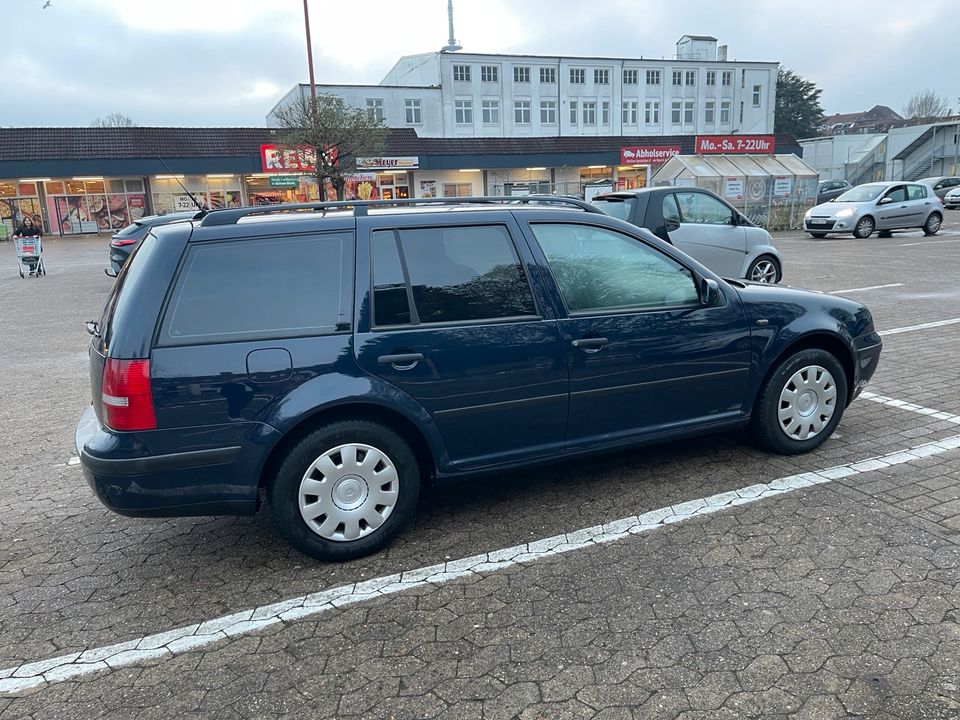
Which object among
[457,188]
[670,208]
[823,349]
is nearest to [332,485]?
[823,349]

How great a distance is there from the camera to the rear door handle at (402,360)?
347 centimetres

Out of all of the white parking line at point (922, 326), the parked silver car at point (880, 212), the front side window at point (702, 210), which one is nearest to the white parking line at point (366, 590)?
the white parking line at point (922, 326)

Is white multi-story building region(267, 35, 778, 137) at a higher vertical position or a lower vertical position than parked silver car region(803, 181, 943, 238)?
higher

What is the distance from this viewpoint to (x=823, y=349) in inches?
183

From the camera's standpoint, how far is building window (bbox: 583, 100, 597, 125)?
61750mm

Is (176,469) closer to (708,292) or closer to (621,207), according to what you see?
(708,292)

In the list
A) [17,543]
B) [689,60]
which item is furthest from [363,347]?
[689,60]

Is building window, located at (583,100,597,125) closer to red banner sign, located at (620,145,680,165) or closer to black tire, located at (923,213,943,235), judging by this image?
red banner sign, located at (620,145,680,165)

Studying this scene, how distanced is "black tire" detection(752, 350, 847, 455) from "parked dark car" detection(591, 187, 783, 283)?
5.91 m

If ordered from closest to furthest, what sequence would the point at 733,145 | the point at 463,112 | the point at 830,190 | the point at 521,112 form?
1. the point at 733,145
2. the point at 830,190
3. the point at 463,112
4. the point at 521,112

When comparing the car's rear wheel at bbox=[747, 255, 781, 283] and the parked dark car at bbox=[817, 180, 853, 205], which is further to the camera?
the parked dark car at bbox=[817, 180, 853, 205]

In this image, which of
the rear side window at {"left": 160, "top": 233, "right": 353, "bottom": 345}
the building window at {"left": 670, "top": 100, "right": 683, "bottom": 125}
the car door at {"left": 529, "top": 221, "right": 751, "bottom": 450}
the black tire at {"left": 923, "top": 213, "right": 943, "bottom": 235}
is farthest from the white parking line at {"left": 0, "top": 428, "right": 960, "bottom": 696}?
the building window at {"left": 670, "top": 100, "right": 683, "bottom": 125}

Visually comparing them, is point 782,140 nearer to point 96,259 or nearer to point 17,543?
point 96,259

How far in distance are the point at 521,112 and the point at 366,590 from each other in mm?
60961
